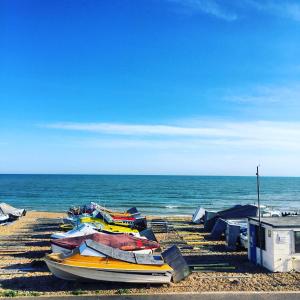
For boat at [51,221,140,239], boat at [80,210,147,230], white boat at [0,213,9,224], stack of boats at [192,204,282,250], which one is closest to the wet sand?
stack of boats at [192,204,282,250]

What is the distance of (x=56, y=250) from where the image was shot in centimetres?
1830

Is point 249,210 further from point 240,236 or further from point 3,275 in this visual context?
point 3,275

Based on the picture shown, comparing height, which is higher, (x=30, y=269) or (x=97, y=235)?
(x=97, y=235)

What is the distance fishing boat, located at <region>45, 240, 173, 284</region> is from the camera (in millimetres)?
13906

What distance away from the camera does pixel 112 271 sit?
547 inches

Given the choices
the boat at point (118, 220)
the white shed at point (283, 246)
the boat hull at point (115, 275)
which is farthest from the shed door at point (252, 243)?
the boat at point (118, 220)

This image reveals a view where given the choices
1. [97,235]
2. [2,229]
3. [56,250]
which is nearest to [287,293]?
[97,235]

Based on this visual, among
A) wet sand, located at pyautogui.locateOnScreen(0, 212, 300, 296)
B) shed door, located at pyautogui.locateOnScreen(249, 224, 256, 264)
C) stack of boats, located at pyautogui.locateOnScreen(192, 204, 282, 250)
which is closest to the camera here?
wet sand, located at pyautogui.locateOnScreen(0, 212, 300, 296)

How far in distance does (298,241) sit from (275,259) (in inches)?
45.5

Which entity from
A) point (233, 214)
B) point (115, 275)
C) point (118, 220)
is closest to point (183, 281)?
point (115, 275)

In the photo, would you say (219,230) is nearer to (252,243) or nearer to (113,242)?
(252,243)

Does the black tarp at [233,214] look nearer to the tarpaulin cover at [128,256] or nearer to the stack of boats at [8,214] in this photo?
the tarpaulin cover at [128,256]

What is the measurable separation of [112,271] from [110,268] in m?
0.12

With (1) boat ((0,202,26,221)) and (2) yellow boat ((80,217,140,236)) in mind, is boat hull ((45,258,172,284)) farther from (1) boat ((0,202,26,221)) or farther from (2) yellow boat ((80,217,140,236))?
(1) boat ((0,202,26,221))
